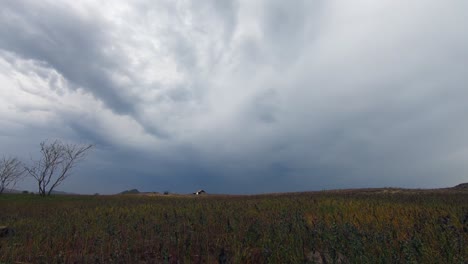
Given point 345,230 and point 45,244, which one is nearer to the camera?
point 345,230

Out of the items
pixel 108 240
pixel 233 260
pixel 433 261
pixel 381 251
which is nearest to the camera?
pixel 433 261

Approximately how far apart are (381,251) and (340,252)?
2.21 ft

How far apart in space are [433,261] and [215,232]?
4948 mm

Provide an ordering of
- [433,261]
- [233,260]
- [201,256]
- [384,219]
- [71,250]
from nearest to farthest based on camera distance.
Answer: [433,261], [233,260], [201,256], [71,250], [384,219]

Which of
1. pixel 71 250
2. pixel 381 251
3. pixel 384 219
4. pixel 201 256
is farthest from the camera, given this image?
pixel 384 219

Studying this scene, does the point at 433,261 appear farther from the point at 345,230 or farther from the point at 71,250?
the point at 71,250

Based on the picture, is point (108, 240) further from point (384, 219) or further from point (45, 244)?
point (384, 219)

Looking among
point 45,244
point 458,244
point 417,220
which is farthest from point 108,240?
point 417,220

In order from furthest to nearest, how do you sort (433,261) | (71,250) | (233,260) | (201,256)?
(71,250) → (201,256) → (233,260) → (433,261)

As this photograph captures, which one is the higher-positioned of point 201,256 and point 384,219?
point 384,219

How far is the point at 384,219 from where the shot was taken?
8.23 meters

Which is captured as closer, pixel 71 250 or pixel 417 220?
pixel 71 250

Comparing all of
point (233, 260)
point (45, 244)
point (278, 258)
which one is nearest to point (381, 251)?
point (278, 258)

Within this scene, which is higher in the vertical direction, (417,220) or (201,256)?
(417,220)
